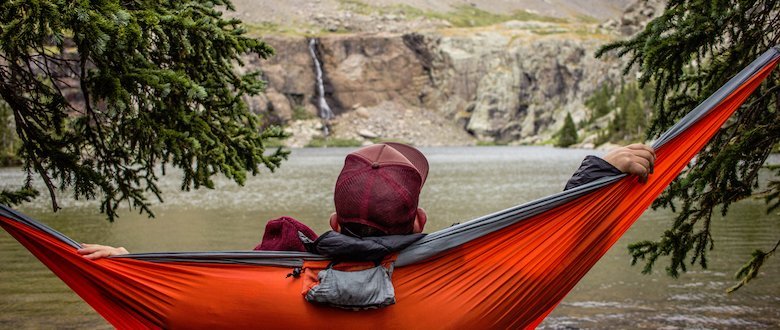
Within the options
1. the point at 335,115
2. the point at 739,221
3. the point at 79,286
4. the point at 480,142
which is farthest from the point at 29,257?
the point at 335,115

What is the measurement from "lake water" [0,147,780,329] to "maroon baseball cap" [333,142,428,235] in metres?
6.72

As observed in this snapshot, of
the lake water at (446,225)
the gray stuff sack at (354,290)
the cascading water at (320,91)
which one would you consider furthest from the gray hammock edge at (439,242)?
the cascading water at (320,91)

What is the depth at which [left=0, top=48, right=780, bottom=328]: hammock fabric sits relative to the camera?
279cm

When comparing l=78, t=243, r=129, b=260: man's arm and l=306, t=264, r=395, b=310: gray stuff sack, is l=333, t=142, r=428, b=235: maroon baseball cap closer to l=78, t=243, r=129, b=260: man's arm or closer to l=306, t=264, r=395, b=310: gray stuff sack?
l=306, t=264, r=395, b=310: gray stuff sack

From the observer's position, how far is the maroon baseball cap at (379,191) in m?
2.74

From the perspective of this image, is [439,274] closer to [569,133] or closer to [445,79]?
[569,133]

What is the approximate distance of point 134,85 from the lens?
5160mm

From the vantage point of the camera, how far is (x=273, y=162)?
706cm

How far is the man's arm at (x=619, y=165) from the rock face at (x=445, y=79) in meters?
173

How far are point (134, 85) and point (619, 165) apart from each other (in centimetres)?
363

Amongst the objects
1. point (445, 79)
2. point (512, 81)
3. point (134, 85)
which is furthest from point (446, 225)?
point (445, 79)

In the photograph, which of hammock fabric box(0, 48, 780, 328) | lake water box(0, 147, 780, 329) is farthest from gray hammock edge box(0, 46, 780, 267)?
lake water box(0, 147, 780, 329)

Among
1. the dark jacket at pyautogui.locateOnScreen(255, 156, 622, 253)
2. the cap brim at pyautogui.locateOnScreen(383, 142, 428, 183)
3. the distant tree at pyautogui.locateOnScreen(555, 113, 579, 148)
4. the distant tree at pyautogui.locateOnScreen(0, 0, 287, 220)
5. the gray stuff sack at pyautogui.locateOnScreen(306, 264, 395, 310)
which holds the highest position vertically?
the distant tree at pyautogui.locateOnScreen(555, 113, 579, 148)

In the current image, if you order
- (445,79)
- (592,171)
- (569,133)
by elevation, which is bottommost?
(592,171)
